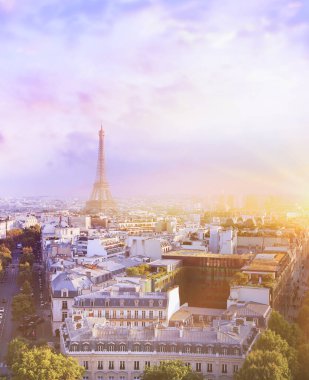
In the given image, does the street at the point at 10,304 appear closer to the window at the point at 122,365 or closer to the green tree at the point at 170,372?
the window at the point at 122,365

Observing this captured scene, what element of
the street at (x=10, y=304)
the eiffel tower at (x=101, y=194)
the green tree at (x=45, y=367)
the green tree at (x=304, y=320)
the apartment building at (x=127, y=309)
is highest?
the eiffel tower at (x=101, y=194)

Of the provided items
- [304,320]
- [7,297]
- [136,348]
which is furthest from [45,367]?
[7,297]

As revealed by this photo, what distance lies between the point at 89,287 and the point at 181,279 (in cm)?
914

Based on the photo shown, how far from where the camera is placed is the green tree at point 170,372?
75.4 ft

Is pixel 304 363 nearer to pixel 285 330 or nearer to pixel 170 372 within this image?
pixel 285 330

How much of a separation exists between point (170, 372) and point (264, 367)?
3.64m

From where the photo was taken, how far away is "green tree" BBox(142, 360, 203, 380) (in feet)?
75.4

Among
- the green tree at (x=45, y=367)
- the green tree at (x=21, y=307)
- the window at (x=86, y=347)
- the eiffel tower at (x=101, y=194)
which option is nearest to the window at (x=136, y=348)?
the window at (x=86, y=347)

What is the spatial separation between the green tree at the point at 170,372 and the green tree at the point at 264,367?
1.91 m

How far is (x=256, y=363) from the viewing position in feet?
77.2

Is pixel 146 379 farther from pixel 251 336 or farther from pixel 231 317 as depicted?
pixel 231 317

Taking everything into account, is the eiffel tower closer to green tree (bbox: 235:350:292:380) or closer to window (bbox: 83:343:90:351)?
window (bbox: 83:343:90:351)

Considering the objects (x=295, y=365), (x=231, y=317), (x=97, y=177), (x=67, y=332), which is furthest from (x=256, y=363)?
(x=97, y=177)

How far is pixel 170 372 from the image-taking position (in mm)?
23031
